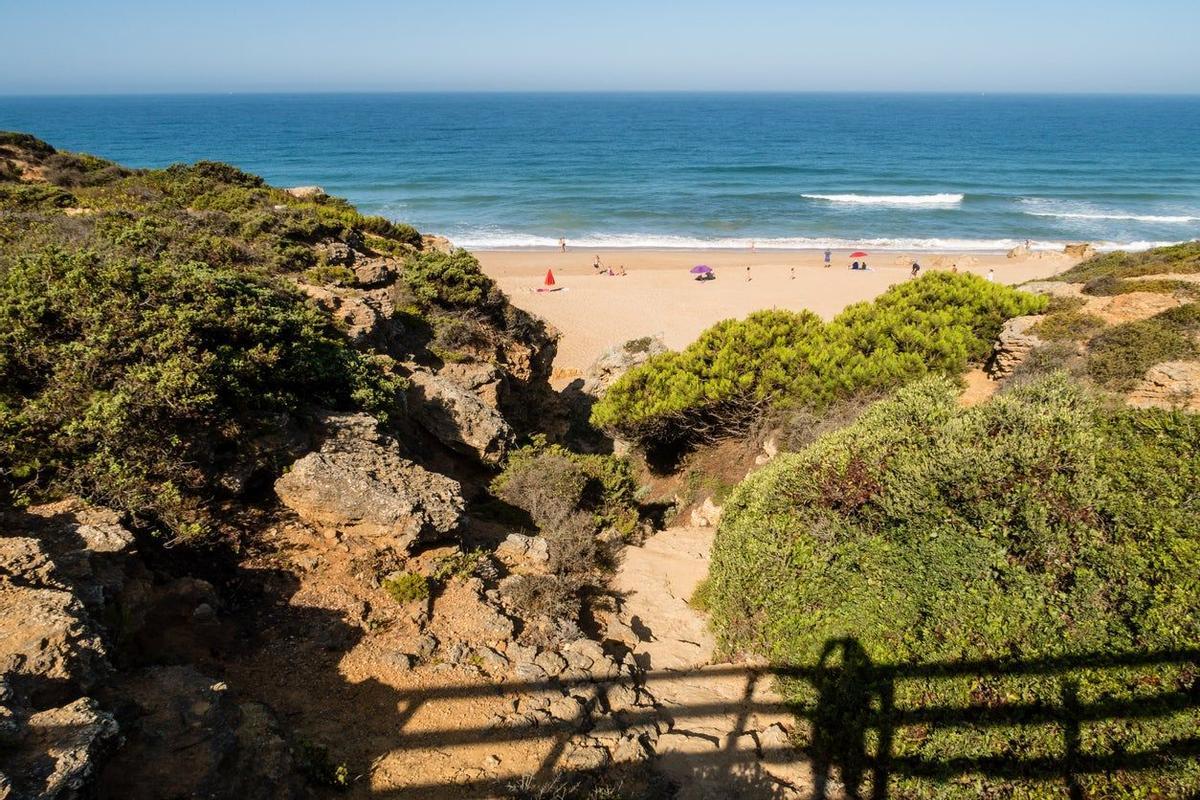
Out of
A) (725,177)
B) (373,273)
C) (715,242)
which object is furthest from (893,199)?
(373,273)

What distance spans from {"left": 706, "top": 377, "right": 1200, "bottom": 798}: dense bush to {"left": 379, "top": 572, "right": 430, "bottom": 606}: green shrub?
3524mm

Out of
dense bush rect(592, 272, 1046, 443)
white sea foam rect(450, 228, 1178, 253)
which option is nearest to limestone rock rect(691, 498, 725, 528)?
dense bush rect(592, 272, 1046, 443)

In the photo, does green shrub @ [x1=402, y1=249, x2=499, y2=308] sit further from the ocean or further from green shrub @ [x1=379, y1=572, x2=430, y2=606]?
the ocean

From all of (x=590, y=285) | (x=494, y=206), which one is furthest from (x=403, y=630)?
(x=494, y=206)

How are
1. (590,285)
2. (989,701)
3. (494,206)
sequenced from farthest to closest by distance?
1. (494,206)
2. (590,285)
3. (989,701)

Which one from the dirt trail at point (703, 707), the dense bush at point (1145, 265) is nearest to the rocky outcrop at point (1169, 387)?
the dense bush at point (1145, 265)

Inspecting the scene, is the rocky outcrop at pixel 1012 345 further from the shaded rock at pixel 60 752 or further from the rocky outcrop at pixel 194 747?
the shaded rock at pixel 60 752

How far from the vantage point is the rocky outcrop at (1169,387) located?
31.9ft

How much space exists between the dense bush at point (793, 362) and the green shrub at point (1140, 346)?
1.89 meters

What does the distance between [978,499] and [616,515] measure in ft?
17.9

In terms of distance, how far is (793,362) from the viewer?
11.6 metres

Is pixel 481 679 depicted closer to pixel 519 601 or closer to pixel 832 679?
pixel 519 601

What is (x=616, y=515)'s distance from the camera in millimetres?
10258

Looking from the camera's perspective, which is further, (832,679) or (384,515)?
(384,515)
